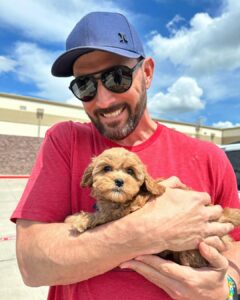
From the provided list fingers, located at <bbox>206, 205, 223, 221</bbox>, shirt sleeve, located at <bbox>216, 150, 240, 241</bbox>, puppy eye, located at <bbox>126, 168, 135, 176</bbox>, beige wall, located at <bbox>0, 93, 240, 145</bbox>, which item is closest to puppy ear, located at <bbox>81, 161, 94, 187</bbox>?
puppy eye, located at <bbox>126, 168, 135, 176</bbox>

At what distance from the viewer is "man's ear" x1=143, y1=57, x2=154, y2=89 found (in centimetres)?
308

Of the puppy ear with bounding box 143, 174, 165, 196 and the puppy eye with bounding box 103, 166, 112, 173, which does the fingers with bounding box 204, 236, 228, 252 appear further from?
the puppy eye with bounding box 103, 166, 112, 173

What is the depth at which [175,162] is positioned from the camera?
2570 mm

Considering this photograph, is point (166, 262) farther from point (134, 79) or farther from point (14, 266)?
point (14, 266)

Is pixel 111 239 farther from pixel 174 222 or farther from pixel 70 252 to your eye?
pixel 174 222

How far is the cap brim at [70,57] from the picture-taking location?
2504 millimetres

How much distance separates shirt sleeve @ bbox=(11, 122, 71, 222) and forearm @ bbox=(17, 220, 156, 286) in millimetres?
111

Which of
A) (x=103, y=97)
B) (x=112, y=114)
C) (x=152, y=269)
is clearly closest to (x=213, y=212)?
(x=152, y=269)

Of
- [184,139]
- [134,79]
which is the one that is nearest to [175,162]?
[184,139]

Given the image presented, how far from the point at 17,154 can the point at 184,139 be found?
105 feet

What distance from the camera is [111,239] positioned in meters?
2.05

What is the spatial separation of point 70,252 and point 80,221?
0.20 meters

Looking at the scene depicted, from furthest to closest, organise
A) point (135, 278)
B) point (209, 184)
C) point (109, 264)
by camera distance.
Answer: point (209, 184), point (135, 278), point (109, 264)

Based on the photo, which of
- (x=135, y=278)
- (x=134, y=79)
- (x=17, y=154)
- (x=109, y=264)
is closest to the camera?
(x=109, y=264)
